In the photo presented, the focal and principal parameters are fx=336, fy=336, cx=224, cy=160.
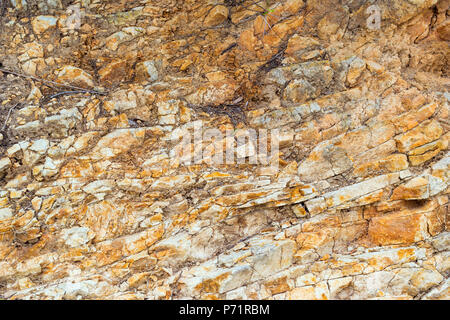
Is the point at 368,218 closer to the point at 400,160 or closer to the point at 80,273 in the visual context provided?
the point at 400,160

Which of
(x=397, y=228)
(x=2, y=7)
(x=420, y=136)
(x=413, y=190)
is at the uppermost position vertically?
(x=2, y=7)

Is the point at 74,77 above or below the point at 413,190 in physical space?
above

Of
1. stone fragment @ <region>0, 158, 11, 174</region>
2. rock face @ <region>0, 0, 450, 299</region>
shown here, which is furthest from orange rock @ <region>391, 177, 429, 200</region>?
stone fragment @ <region>0, 158, 11, 174</region>

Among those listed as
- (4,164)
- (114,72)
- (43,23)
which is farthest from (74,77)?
(4,164)

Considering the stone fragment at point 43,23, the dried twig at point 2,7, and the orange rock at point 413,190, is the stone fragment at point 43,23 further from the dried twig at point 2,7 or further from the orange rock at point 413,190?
the orange rock at point 413,190

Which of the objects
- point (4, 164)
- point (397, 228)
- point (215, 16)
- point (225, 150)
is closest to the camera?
point (397, 228)

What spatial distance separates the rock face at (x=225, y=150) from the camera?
3.00 metres

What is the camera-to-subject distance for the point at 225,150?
11.4 ft

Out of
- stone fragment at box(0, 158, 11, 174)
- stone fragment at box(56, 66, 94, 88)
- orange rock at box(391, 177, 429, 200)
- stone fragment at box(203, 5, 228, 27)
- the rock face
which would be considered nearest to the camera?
the rock face

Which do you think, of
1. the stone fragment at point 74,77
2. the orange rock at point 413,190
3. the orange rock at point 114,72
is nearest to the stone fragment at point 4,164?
the stone fragment at point 74,77

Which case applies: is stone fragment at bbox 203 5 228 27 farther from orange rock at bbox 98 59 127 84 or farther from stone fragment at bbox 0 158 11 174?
stone fragment at bbox 0 158 11 174

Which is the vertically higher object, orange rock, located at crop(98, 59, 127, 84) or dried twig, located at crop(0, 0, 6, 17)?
dried twig, located at crop(0, 0, 6, 17)

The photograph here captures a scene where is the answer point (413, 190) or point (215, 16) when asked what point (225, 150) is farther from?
point (413, 190)

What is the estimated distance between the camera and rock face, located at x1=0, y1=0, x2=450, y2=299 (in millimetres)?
3002
